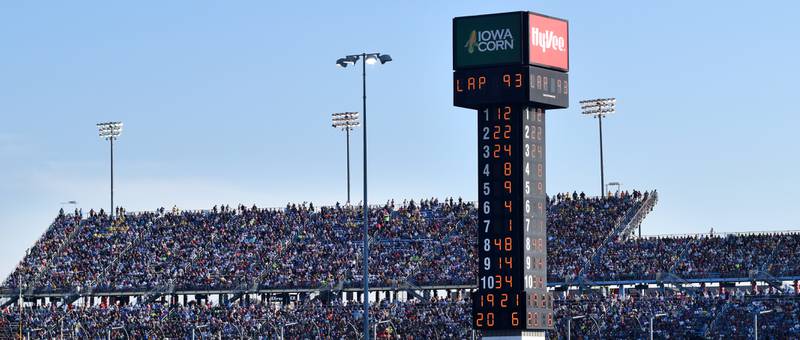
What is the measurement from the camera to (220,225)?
511 ft

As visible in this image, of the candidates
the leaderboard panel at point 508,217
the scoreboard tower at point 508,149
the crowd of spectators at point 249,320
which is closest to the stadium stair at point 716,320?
the crowd of spectators at point 249,320

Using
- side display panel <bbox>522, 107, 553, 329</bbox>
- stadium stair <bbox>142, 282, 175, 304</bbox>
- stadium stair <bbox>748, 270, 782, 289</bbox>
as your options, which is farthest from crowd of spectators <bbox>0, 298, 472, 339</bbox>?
side display panel <bbox>522, 107, 553, 329</bbox>

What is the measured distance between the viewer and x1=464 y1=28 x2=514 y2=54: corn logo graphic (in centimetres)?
8806

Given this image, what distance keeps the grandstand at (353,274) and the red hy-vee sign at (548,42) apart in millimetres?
33672

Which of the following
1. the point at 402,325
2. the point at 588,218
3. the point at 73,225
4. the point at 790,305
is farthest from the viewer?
the point at 73,225

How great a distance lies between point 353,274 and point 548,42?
5461cm

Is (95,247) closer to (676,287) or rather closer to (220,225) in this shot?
(220,225)

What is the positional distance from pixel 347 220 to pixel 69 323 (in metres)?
23.9

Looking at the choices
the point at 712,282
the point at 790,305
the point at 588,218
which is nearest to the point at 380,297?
the point at 588,218

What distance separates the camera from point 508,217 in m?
88.8

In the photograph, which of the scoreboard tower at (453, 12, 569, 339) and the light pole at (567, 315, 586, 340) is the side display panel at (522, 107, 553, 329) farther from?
the light pole at (567, 315, 586, 340)

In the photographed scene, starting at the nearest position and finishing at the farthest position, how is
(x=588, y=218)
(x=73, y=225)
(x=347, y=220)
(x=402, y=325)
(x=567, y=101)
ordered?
(x=567, y=101)
(x=402, y=325)
(x=588, y=218)
(x=347, y=220)
(x=73, y=225)

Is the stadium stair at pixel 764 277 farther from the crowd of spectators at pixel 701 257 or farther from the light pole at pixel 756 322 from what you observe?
the light pole at pixel 756 322

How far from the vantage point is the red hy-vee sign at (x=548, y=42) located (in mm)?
88438
